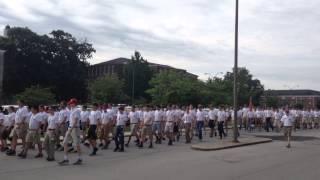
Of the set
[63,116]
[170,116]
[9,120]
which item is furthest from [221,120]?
[9,120]

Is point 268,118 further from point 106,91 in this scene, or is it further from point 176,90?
point 106,91

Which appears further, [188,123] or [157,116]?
[188,123]

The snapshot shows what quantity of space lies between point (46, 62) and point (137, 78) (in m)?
29.8

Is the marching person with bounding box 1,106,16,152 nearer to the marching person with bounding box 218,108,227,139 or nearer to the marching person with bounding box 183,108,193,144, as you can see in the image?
the marching person with bounding box 183,108,193,144

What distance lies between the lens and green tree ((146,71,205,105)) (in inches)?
2793

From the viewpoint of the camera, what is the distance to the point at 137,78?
369 ft

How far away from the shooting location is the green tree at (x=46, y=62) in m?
81.3

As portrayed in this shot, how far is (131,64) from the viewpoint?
117 m

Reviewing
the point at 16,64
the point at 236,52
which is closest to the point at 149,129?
the point at 236,52

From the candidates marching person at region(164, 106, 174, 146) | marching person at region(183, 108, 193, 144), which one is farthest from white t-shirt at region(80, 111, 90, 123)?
marching person at region(183, 108, 193, 144)

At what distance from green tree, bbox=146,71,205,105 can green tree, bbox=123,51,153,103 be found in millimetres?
33472

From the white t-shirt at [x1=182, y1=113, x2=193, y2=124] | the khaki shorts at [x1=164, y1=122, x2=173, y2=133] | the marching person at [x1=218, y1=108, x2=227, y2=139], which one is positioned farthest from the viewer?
the marching person at [x1=218, y1=108, x2=227, y2=139]

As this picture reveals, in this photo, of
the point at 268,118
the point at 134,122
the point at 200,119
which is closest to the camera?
the point at 134,122

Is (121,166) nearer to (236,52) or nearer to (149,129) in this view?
(149,129)
